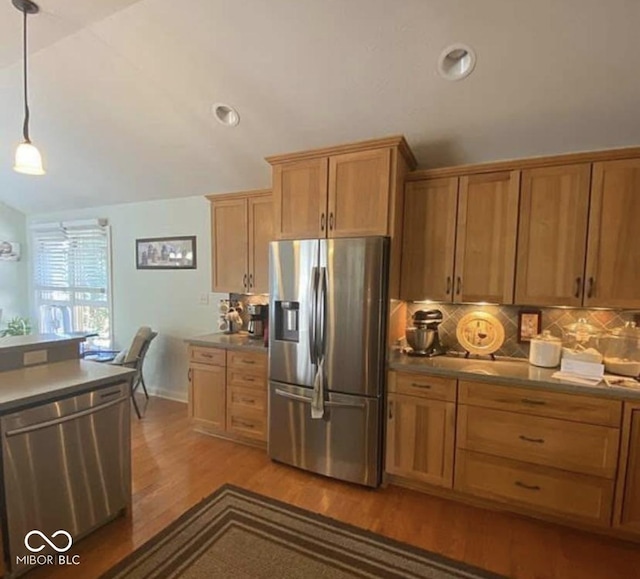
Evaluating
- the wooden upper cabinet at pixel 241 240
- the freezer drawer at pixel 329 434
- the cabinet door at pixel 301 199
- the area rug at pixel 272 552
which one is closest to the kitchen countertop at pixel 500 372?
the freezer drawer at pixel 329 434

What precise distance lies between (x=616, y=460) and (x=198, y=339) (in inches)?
124

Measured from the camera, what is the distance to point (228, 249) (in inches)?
138

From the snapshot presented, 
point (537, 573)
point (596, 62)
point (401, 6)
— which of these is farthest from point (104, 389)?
point (596, 62)

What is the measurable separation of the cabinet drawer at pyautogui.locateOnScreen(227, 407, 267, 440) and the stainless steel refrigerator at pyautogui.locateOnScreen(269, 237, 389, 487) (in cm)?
28

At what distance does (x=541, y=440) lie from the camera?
7.09ft

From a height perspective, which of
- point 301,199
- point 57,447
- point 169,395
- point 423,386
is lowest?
point 169,395

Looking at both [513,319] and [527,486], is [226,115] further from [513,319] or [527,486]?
[527,486]

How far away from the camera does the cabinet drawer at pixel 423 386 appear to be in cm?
237

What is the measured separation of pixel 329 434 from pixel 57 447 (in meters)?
1.64

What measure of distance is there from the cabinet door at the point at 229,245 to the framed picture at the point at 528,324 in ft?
7.81

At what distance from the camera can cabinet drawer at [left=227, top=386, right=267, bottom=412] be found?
303 centimetres

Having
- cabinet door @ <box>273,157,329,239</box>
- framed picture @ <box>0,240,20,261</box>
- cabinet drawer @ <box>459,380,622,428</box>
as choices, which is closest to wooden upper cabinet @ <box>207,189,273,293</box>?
cabinet door @ <box>273,157,329,239</box>

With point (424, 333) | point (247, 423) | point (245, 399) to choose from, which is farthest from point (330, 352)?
point (247, 423)

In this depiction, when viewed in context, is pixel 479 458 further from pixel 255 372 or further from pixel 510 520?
pixel 255 372
